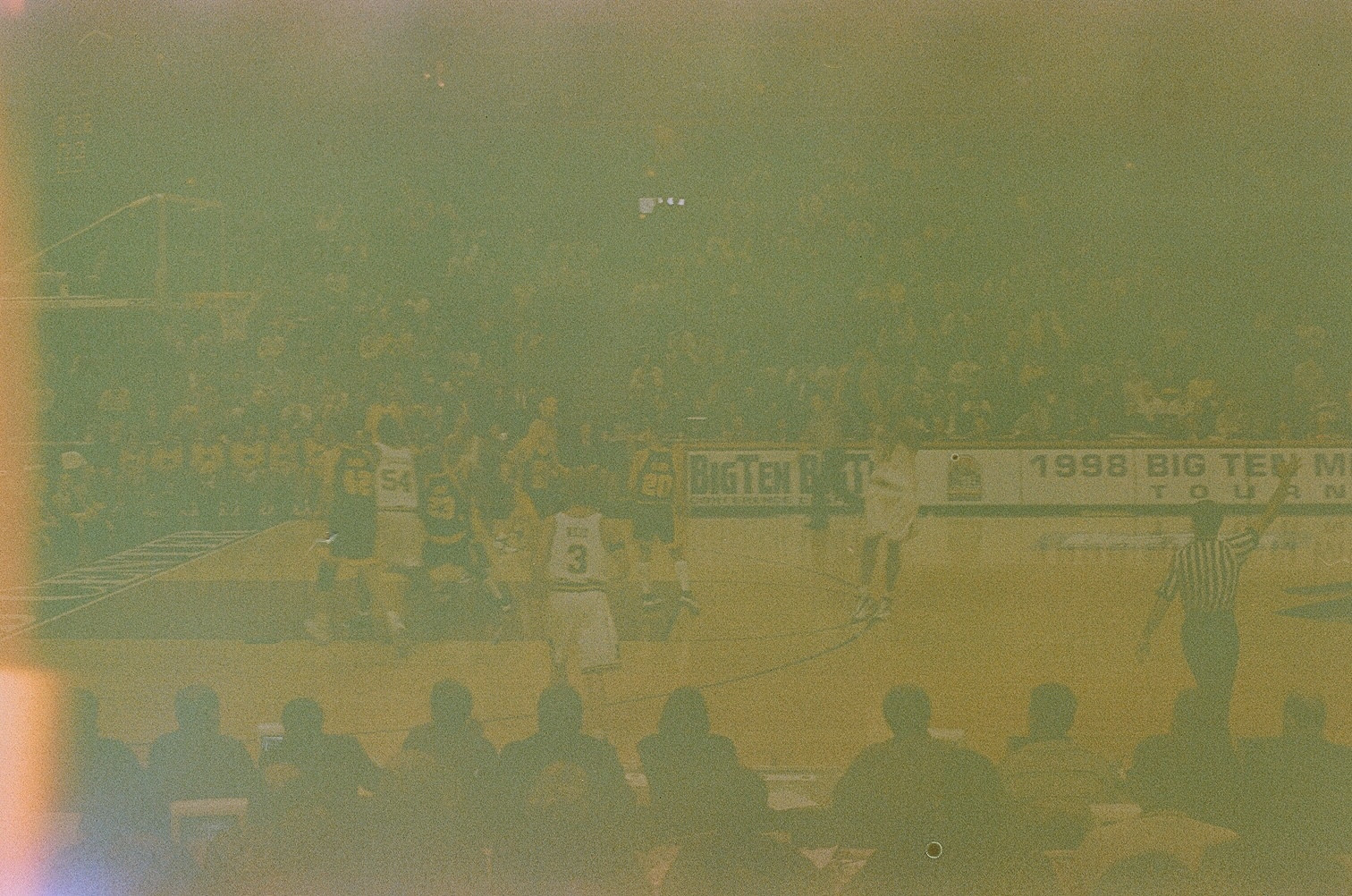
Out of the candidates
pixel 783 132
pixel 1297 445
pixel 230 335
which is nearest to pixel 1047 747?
pixel 1297 445

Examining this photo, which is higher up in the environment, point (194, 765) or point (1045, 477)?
point (1045, 477)

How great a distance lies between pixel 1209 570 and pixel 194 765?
4.69 m

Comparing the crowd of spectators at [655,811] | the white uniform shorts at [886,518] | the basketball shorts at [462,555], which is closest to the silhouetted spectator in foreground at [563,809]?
the crowd of spectators at [655,811]

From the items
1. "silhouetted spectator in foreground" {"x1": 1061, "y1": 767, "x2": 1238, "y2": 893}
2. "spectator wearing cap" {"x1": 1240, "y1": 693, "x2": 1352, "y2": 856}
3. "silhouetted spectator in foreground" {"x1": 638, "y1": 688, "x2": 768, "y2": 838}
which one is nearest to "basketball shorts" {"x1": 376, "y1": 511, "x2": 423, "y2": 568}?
"silhouetted spectator in foreground" {"x1": 638, "y1": 688, "x2": 768, "y2": 838}

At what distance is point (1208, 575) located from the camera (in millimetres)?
5301

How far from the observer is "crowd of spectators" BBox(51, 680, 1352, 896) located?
4855 millimetres

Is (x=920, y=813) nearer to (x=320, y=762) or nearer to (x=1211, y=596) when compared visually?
(x=1211, y=596)

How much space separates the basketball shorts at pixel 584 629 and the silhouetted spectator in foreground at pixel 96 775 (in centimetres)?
197

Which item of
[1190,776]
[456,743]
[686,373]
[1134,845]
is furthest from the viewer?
[686,373]

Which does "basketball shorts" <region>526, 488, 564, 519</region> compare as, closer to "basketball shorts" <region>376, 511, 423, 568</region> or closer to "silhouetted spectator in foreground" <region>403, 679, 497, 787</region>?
"basketball shorts" <region>376, 511, 423, 568</region>

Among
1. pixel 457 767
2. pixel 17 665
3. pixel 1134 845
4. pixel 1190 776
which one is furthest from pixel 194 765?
pixel 1190 776

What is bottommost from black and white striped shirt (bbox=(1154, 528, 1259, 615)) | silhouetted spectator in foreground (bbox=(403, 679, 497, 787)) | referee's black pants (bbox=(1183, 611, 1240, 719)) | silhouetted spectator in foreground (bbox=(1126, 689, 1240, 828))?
silhouetted spectator in foreground (bbox=(1126, 689, 1240, 828))

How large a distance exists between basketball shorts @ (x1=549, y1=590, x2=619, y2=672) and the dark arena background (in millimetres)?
30

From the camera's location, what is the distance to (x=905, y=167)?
5316 millimetres
